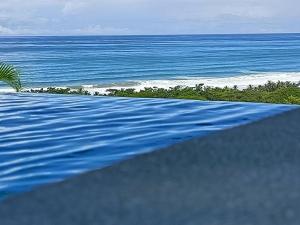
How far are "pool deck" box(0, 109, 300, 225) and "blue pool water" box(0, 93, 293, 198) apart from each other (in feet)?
0.43

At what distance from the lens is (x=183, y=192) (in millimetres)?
2914

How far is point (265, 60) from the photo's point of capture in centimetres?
6106

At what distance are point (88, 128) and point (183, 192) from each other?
163cm

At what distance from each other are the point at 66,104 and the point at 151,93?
2073cm

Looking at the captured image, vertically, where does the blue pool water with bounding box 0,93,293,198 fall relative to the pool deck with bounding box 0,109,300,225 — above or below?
above

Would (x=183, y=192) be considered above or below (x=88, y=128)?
below

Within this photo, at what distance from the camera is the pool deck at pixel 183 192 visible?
2.54 m

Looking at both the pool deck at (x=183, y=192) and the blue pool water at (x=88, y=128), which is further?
the blue pool water at (x=88, y=128)

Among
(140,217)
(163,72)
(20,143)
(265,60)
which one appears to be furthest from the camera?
(265,60)

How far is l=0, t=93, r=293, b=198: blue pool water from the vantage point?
10.3 feet

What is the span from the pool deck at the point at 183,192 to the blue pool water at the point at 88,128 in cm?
13

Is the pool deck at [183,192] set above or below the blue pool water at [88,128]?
below

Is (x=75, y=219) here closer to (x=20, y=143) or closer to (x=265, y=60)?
(x=20, y=143)

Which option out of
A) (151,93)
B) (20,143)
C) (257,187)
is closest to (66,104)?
(20,143)
